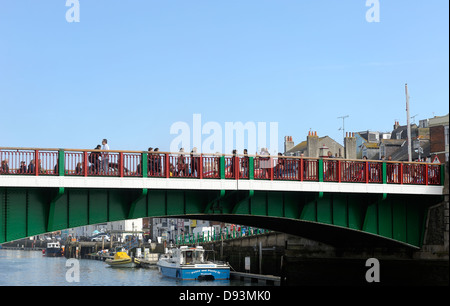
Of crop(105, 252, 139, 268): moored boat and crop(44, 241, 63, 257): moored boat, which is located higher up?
crop(105, 252, 139, 268): moored boat

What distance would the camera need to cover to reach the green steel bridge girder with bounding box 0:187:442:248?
34094 millimetres

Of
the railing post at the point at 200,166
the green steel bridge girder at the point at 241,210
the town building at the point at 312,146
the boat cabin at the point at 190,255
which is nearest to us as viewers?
the green steel bridge girder at the point at 241,210

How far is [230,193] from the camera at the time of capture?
39188mm

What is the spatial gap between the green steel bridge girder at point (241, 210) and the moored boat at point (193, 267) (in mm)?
23874

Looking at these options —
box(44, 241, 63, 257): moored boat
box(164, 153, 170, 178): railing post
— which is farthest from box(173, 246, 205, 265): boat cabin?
box(44, 241, 63, 257): moored boat

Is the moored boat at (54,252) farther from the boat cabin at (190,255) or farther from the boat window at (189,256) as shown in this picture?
the boat window at (189,256)

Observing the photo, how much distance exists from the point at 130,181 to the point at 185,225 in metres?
118

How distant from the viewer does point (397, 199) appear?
4431 centimetres

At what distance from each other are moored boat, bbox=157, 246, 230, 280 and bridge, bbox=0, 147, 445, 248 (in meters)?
25.1

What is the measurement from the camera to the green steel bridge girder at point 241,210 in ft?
112

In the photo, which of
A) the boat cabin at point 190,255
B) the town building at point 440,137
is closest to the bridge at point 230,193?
the town building at point 440,137

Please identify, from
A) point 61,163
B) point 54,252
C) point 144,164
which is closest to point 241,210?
point 144,164

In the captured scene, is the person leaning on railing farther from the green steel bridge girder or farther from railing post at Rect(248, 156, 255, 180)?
railing post at Rect(248, 156, 255, 180)
